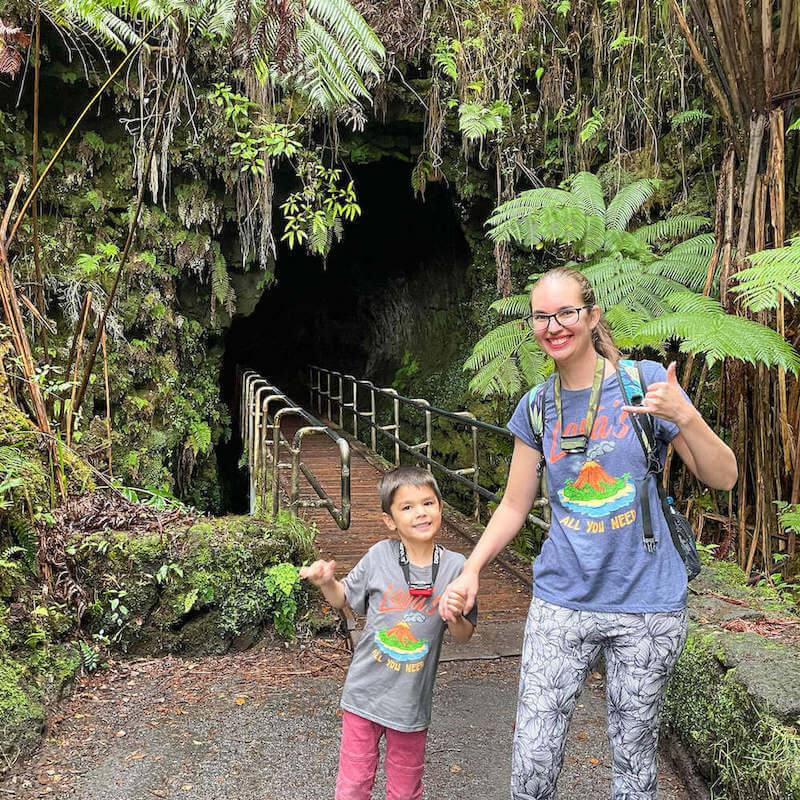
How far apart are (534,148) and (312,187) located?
2.62 m

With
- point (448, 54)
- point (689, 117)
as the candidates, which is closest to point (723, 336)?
point (689, 117)

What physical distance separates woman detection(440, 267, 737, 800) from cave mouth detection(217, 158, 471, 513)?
28.7 feet

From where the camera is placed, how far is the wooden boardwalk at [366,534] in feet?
14.5

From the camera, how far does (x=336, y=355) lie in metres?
17.8

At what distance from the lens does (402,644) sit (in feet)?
6.84

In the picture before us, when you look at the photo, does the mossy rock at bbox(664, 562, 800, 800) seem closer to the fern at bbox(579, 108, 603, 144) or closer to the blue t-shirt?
the blue t-shirt

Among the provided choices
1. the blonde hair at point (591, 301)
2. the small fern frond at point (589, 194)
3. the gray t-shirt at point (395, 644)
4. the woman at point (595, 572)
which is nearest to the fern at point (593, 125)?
the small fern frond at point (589, 194)

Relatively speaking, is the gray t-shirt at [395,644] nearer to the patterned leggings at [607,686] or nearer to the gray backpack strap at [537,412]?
the patterned leggings at [607,686]

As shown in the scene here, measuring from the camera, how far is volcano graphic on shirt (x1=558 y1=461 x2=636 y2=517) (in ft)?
6.05

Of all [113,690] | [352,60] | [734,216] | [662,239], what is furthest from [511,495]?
[352,60]

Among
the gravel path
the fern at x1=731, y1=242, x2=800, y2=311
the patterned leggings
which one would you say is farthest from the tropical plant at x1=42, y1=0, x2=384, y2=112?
the patterned leggings

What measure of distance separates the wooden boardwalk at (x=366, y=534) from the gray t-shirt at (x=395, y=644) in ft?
7.04

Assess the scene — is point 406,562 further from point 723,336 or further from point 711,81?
point 711,81

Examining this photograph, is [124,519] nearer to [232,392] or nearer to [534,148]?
[534,148]
